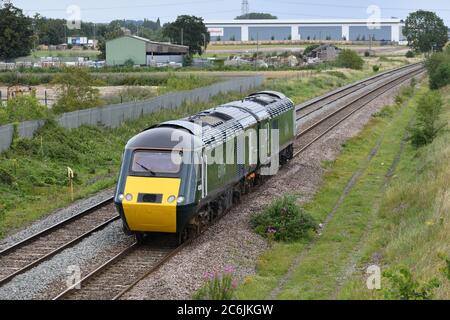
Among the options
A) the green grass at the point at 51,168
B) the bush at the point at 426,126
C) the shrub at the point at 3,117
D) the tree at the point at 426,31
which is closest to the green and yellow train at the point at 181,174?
the green grass at the point at 51,168

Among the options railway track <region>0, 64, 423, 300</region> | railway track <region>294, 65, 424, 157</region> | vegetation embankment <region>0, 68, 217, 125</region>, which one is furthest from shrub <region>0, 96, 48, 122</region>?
railway track <region>294, 65, 424, 157</region>

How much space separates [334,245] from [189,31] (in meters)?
112

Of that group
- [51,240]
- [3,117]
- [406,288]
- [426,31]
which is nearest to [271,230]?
[51,240]

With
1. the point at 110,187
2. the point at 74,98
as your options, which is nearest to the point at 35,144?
the point at 110,187

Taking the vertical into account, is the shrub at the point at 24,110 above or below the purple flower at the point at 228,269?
above

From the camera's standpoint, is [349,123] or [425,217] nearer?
[425,217]

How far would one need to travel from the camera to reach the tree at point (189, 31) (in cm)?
12738

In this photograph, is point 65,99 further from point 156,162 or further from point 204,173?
point 156,162

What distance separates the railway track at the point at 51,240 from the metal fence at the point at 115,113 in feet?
26.1

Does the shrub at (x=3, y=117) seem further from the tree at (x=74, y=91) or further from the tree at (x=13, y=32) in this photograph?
the tree at (x=13, y=32)

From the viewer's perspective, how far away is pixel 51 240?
19.4 meters

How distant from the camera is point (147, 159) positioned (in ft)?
60.3

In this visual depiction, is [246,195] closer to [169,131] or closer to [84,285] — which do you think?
[169,131]

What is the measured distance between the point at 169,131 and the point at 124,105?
2129cm
